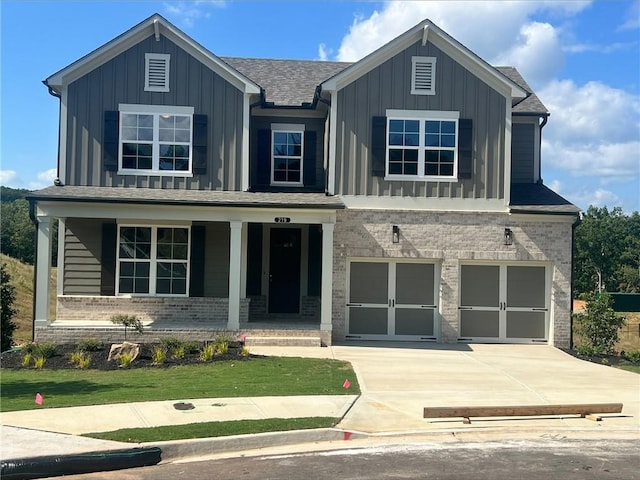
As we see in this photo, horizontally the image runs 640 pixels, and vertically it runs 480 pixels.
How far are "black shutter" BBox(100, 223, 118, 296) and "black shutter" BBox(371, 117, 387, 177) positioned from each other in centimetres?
744

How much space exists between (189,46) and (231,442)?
1239cm

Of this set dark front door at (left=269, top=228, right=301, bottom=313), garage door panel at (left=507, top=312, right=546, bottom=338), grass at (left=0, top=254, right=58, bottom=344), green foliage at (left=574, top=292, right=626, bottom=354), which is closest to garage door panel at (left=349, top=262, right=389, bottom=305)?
dark front door at (left=269, top=228, right=301, bottom=313)

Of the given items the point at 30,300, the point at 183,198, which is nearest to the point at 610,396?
the point at 183,198

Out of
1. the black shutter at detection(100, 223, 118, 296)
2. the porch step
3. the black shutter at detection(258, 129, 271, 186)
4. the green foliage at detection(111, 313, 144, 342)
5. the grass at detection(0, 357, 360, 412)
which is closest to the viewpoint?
the grass at detection(0, 357, 360, 412)

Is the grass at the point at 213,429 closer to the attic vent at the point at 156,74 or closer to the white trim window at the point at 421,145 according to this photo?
the white trim window at the point at 421,145

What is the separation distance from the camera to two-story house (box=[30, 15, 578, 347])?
56.3 ft

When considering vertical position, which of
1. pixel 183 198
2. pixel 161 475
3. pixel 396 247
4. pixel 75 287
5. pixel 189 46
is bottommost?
pixel 161 475

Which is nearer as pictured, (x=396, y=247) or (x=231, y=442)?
(x=231, y=442)

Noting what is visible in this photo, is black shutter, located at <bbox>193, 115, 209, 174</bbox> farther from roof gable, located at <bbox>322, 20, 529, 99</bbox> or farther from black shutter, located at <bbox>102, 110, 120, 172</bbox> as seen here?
roof gable, located at <bbox>322, 20, 529, 99</bbox>

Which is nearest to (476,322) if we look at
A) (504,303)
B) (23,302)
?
(504,303)

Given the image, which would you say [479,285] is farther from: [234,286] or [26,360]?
[26,360]

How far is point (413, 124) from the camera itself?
17344 millimetres

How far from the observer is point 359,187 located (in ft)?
56.5

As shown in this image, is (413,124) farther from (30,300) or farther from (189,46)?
(30,300)
